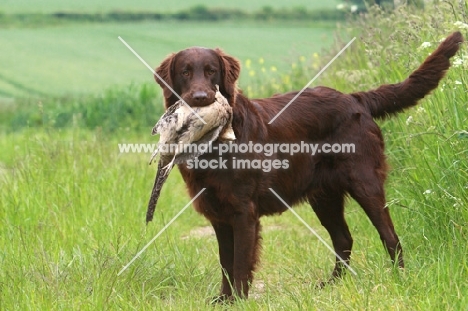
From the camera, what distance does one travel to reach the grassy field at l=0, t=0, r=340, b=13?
15.2m

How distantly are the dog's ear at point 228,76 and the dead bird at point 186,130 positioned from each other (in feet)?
0.39

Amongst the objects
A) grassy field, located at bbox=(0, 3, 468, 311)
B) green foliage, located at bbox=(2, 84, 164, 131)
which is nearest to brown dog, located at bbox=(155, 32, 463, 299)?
grassy field, located at bbox=(0, 3, 468, 311)

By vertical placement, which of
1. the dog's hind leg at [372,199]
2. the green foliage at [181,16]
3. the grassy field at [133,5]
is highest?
the dog's hind leg at [372,199]

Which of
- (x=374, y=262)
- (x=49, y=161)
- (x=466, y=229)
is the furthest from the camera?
(x=49, y=161)

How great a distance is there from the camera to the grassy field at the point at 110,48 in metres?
12.3

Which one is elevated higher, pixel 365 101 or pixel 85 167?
pixel 365 101

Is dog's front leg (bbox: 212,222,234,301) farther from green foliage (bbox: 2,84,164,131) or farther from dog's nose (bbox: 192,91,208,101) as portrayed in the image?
green foliage (bbox: 2,84,164,131)

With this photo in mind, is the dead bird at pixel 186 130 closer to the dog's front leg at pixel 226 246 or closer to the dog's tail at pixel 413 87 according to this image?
the dog's front leg at pixel 226 246

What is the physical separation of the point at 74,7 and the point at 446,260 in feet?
41.2

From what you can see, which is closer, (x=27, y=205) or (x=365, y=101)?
(x=365, y=101)

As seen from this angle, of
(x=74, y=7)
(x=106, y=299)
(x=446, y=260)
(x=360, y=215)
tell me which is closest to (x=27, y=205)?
(x=106, y=299)

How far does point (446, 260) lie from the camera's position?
420 centimetres

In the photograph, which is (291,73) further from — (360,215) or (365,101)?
(365,101)

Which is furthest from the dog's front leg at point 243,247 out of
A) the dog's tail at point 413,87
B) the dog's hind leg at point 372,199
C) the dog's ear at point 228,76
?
the dog's tail at point 413,87
